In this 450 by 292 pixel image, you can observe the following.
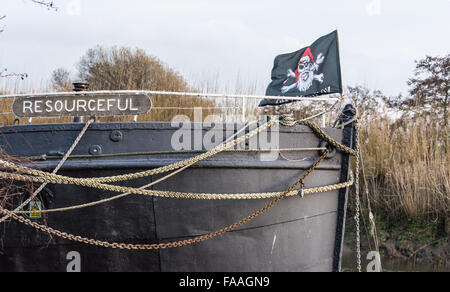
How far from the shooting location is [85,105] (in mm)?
4207

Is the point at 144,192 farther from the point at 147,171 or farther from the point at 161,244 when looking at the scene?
the point at 161,244

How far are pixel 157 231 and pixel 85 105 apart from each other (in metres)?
1.32

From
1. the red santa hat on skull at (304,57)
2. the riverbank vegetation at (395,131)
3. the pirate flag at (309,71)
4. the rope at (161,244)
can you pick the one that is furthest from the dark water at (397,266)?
the rope at (161,244)

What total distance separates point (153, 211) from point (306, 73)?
98.6 inches

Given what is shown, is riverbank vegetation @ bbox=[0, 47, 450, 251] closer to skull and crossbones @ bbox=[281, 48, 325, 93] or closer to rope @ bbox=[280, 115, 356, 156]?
skull and crossbones @ bbox=[281, 48, 325, 93]

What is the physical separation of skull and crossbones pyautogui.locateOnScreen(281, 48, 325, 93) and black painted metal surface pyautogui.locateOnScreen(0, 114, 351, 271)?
103 centimetres

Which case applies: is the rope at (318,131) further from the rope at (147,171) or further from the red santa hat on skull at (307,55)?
the red santa hat on skull at (307,55)

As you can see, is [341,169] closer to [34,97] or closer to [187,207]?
[187,207]

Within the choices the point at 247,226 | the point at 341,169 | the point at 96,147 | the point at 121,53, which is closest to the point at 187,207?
the point at 247,226

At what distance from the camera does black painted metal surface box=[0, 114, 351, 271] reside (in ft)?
13.3

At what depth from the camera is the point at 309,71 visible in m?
5.34

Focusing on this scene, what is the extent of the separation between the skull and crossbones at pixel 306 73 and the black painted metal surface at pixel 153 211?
1030 mm

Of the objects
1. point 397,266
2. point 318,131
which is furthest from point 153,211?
point 397,266

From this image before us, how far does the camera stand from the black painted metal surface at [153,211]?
4.05 meters
